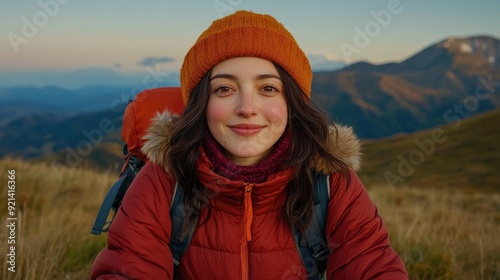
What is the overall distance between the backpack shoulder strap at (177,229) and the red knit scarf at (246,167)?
0.95 ft

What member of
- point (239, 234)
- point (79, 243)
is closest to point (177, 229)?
point (239, 234)

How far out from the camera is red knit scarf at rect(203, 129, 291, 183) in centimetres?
276

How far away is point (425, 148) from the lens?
199 ft

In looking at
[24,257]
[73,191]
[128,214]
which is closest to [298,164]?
[128,214]

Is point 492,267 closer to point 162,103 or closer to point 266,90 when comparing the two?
point 266,90

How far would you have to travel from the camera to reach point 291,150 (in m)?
2.88

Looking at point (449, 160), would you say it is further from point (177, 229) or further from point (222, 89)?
point (177, 229)

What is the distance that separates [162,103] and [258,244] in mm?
1308

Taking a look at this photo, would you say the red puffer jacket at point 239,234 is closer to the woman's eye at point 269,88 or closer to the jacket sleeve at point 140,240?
the jacket sleeve at point 140,240

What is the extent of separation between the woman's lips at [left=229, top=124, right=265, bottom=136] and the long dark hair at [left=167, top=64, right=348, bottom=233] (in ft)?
0.86

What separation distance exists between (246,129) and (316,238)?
778mm

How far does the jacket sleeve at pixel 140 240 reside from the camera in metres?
2.51

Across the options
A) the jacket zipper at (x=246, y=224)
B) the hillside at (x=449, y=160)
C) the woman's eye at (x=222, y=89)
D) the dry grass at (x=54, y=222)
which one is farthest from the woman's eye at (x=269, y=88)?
the hillside at (x=449, y=160)

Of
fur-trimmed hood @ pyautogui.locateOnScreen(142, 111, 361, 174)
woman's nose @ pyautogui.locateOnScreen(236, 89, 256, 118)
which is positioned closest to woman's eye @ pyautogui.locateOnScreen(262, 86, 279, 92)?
→ woman's nose @ pyautogui.locateOnScreen(236, 89, 256, 118)
